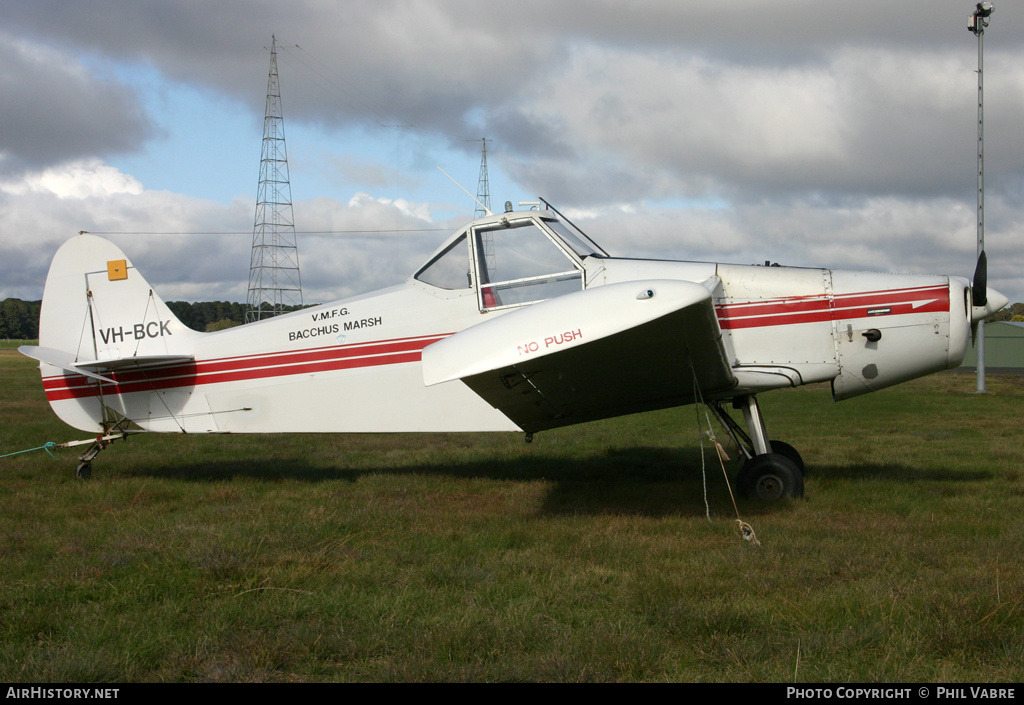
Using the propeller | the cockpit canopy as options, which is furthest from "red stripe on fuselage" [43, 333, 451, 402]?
the propeller

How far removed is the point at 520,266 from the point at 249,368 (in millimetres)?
3197

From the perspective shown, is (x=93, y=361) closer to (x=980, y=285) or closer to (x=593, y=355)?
(x=593, y=355)

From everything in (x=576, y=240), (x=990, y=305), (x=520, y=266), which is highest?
(x=576, y=240)

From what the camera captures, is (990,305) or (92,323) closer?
(990,305)

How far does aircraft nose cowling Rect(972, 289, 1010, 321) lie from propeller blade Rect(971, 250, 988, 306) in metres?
0.05

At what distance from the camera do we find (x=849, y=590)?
4.26 m

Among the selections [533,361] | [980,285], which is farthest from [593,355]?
[980,285]

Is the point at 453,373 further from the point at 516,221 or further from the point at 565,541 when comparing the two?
the point at 516,221

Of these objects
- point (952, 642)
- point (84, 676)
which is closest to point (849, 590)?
point (952, 642)

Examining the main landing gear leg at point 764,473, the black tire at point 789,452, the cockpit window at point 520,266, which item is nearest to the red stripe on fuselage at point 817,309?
the main landing gear leg at point 764,473

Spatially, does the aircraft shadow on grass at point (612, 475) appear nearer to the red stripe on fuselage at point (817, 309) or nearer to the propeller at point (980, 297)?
the red stripe on fuselage at point (817, 309)

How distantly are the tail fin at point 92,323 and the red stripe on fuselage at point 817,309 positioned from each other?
603cm

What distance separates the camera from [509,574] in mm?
4738

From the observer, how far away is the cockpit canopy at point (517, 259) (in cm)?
695
